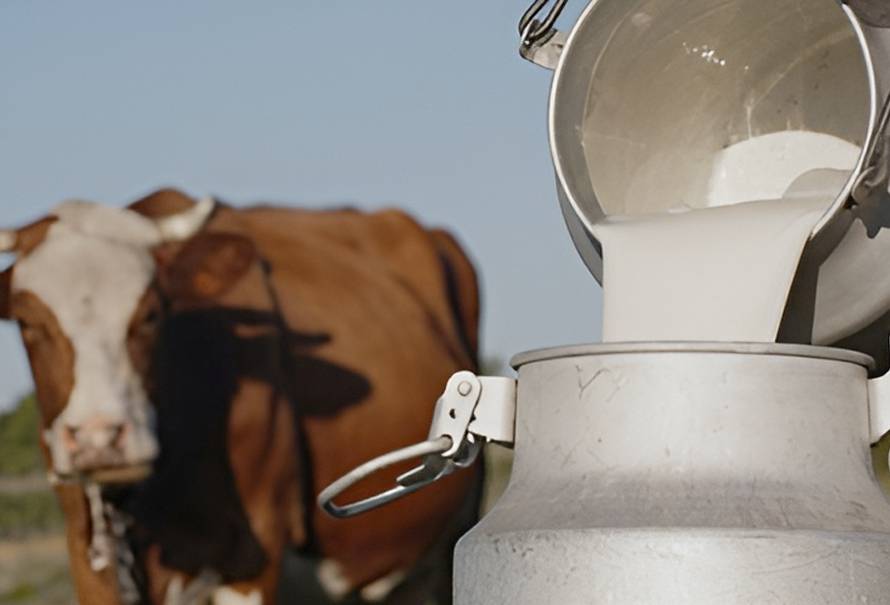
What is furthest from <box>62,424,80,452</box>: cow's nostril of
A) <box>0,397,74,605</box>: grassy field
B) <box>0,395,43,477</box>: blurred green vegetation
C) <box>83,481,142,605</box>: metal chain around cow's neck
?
<box>0,395,43,477</box>: blurred green vegetation

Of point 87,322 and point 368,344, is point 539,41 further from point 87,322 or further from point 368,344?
point 368,344

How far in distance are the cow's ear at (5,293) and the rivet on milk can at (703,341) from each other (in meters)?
3.13

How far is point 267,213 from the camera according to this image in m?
5.80

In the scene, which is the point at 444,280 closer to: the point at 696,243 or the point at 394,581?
the point at 394,581

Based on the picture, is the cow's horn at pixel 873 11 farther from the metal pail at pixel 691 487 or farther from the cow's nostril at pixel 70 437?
the cow's nostril at pixel 70 437

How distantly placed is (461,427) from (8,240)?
3.55m

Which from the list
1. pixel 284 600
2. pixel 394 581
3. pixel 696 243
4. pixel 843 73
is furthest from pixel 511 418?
pixel 394 581

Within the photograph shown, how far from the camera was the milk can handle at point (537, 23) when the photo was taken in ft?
5.57

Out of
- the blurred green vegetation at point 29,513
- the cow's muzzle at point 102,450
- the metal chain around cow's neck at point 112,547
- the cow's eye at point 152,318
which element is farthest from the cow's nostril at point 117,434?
the blurred green vegetation at point 29,513

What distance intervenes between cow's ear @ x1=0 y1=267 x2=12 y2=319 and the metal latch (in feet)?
10.9

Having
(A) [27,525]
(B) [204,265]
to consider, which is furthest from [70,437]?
(A) [27,525]

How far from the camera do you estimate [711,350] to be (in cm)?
131

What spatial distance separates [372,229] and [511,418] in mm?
4605

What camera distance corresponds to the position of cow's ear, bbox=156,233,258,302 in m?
4.95
